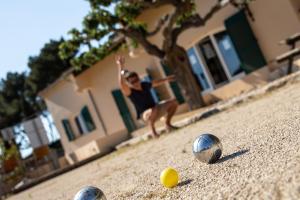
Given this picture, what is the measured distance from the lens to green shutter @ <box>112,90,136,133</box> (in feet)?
61.0

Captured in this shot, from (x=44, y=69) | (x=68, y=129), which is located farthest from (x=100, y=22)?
(x=44, y=69)

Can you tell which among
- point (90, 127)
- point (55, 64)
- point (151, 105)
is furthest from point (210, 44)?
point (55, 64)

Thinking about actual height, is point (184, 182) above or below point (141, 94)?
below

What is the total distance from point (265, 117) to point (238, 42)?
760cm

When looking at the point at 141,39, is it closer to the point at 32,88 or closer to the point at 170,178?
the point at 170,178

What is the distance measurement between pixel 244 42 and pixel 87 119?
36.5 feet

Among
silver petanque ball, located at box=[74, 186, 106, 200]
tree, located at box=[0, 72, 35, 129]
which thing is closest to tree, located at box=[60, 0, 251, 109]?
silver petanque ball, located at box=[74, 186, 106, 200]

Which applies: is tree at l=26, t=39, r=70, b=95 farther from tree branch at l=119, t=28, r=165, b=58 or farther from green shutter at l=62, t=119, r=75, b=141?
tree branch at l=119, t=28, r=165, b=58

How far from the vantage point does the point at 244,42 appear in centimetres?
1280

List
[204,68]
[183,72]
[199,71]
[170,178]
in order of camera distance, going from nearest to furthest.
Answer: [170,178]
[183,72]
[204,68]
[199,71]

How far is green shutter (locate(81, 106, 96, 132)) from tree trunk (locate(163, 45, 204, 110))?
30.3 feet

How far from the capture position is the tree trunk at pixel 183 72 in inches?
518

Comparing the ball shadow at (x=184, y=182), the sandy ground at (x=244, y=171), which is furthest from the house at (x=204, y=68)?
the ball shadow at (x=184, y=182)

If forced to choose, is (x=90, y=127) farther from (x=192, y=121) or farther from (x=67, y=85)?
(x=192, y=121)
